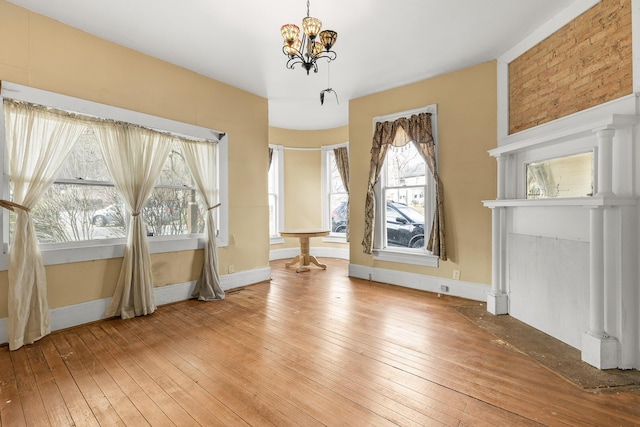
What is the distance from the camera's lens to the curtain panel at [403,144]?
4215 mm

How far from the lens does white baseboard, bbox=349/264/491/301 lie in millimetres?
3949

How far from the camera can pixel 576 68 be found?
273cm

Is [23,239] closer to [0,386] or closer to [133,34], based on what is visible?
[0,386]

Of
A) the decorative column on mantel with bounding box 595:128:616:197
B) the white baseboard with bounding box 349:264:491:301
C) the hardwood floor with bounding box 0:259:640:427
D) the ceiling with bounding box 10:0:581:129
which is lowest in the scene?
the hardwood floor with bounding box 0:259:640:427

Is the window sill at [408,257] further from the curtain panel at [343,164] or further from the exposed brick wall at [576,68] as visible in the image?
the curtain panel at [343,164]

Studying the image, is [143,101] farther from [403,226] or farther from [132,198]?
[403,226]

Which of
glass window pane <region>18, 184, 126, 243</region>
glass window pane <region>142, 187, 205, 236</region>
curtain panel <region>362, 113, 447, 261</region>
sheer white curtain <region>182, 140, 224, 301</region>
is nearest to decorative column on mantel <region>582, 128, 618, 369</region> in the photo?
curtain panel <region>362, 113, 447, 261</region>

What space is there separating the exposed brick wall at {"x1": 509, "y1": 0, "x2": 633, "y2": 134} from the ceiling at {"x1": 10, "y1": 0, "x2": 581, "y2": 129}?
306mm

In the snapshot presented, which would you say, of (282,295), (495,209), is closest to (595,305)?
(495,209)

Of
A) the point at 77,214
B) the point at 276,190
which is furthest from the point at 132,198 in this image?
the point at 276,190

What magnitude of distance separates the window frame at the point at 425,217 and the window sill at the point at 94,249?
2.96m

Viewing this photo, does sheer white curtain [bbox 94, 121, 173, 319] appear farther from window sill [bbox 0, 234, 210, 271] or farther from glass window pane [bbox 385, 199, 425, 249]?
glass window pane [bbox 385, 199, 425, 249]

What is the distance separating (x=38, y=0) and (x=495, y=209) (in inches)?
201

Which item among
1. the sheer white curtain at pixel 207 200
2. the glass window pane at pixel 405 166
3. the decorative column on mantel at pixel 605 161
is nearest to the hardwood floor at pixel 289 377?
the sheer white curtain at pixel 207 200
